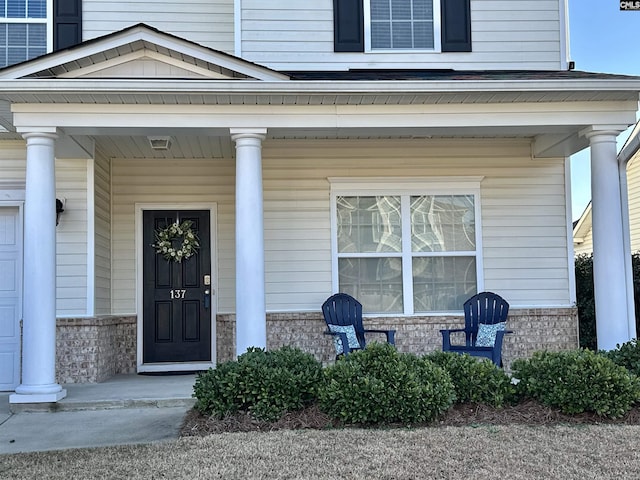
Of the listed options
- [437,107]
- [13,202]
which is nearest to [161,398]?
[13,202]

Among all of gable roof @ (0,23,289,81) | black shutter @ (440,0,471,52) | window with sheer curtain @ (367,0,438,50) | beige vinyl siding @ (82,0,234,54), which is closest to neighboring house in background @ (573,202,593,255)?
black shutter @ (440,0,471,52)

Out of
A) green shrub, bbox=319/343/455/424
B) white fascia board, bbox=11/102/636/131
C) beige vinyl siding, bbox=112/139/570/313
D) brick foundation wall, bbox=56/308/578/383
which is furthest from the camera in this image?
beige vinyl siding, bbox=112/139/570/313

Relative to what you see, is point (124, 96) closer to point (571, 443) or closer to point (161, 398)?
point (161, 398)

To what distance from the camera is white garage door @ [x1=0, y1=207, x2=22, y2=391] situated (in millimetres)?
7238

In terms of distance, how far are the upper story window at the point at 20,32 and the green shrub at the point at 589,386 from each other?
6.31 meters

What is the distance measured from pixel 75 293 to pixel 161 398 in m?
1.83

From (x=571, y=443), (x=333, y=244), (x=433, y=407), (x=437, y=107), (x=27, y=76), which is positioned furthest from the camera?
(x=333, y=244)

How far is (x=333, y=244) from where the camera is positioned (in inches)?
305

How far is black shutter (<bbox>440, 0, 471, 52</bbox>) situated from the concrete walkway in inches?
190

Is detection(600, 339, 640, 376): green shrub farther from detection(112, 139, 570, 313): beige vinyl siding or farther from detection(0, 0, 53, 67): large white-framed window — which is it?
detection(0, 0, 53, 67): large white-framed window

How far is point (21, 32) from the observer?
764 cm

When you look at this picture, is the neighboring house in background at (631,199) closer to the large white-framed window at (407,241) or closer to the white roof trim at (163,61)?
the large white-framed window at (407,241)

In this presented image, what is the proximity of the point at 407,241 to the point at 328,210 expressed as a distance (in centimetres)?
98

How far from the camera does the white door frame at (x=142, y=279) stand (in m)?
7.91
